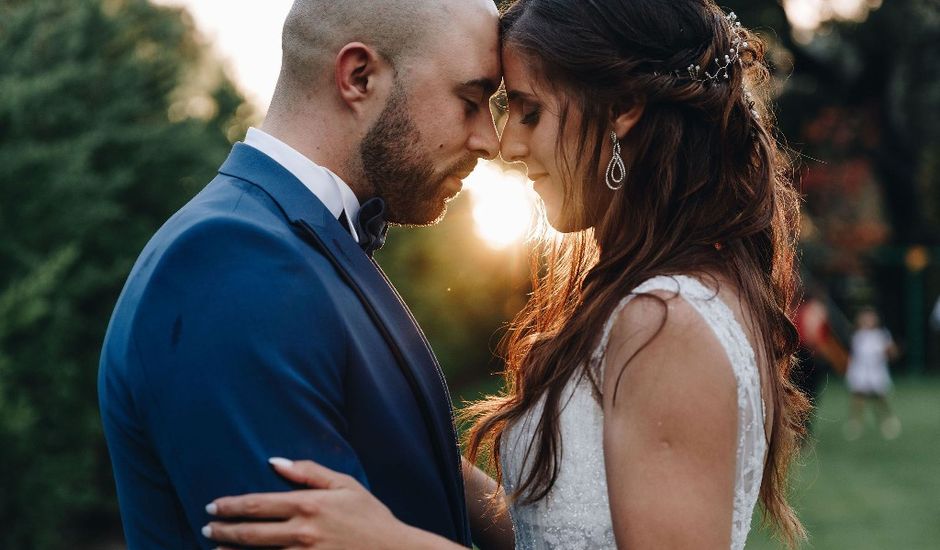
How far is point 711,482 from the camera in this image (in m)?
2.26

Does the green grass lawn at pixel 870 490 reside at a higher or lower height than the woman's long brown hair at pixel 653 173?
lower

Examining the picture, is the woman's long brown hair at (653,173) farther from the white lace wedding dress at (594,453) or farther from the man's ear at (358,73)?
the man's ear at (358,73)

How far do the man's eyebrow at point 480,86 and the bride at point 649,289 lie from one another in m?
0.04

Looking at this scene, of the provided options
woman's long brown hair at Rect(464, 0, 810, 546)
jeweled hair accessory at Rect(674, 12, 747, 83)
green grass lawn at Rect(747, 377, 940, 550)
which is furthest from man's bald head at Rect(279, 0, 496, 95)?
green grass lawn at Rect(747, 377, 940, 550)

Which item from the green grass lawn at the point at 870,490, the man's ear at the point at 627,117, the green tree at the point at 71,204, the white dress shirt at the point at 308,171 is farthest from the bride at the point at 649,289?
the green tree at the point at 71,204

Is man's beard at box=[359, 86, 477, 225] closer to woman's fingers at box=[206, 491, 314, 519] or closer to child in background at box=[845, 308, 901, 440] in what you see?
woman's fingers at box=[206, 491, 314, 519]

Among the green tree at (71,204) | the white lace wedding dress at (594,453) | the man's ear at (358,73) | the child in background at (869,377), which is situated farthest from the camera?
the child in background at (869,377)

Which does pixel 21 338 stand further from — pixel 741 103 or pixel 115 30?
pixel 741 103

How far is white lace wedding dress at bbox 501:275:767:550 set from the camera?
2.38 m

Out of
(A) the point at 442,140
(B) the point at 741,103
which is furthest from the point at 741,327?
(A) the point at 442,140

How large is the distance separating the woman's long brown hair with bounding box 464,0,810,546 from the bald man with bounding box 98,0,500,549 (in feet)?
0.80

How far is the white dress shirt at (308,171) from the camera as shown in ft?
8.10

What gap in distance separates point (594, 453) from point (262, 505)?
905 mm

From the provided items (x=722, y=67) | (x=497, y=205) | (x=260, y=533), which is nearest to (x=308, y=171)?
(x=260, y=533)
